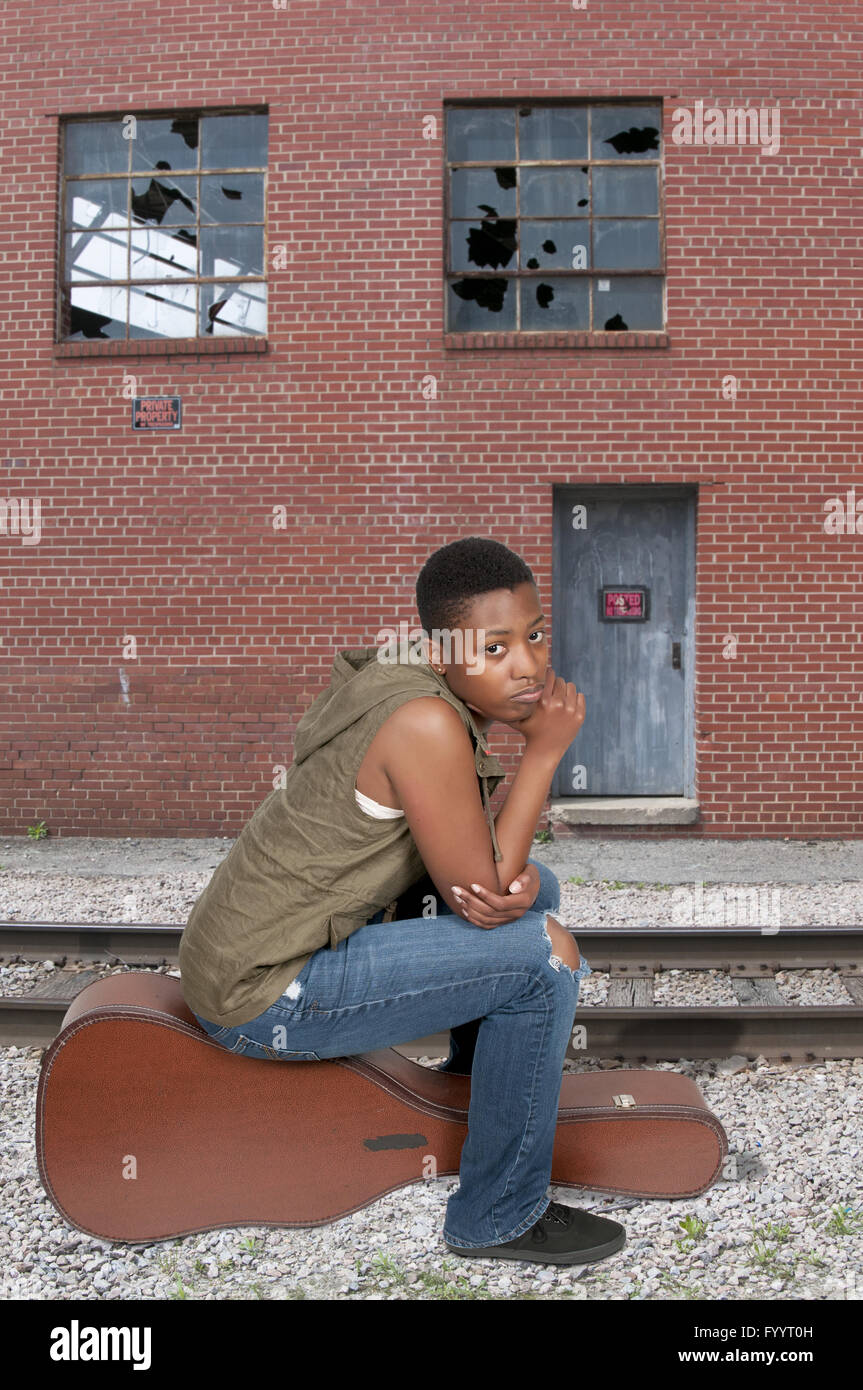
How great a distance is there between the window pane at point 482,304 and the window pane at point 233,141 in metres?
1.92

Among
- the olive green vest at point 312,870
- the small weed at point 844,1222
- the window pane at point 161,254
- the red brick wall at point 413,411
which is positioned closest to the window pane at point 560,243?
the red brick wall at point 413,411

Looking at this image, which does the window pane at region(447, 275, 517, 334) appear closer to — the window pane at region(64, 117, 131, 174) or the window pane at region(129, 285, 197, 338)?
the window pane at region(129, 285, 197, 338)

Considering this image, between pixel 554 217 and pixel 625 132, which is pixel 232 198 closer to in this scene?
pixel 554 217

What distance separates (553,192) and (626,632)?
3556mm

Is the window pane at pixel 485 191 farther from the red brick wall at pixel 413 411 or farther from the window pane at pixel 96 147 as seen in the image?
the window pane at pixel 96 147

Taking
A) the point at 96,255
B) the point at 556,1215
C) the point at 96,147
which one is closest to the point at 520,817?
the point at 556,1215

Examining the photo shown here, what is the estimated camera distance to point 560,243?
8.72m

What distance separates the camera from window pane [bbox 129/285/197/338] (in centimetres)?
889

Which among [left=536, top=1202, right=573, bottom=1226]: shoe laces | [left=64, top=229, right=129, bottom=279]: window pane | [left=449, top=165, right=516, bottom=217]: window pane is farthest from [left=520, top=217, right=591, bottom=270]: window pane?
[left=536, top=1202, right=573, bottom=1226]: shoe laces


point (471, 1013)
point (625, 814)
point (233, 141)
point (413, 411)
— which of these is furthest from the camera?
point (233, 141)

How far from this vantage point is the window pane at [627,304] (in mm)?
8664

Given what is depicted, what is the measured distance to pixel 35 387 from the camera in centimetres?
887

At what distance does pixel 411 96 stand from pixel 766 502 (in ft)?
13.9

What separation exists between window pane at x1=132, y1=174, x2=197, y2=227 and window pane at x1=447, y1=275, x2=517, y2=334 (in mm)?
2265
